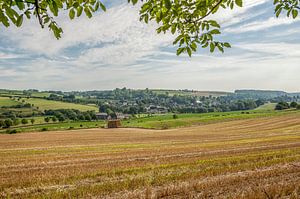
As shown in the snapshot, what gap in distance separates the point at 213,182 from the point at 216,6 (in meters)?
6.09

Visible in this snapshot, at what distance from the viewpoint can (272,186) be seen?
25.4 ft

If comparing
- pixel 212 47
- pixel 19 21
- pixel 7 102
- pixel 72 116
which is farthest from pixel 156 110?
pixel 19 21

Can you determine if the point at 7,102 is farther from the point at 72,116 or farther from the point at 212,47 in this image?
the point at 212,47

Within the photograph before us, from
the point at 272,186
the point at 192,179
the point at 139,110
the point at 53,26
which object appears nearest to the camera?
the point at 53,26

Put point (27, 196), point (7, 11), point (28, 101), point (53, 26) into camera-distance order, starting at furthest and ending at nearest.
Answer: point (28, 101)
point (27, 196)
point (53, 26)
point (7, 11)

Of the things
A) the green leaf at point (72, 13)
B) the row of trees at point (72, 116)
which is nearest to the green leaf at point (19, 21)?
the green leaf at point (72, 13)

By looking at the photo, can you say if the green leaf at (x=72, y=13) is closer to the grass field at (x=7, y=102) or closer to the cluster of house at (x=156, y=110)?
the grass field at (x=7, y=102)

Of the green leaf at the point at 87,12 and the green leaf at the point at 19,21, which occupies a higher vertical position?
the green leaf at the point at 87,12

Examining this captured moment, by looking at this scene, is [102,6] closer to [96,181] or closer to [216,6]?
[216,6]

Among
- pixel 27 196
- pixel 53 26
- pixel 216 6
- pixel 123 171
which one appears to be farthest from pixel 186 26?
pixel 123 171

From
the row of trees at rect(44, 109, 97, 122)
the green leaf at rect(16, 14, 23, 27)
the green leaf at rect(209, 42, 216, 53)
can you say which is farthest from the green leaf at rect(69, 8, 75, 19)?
the row of trees at rect(44, 109, 97, 122)

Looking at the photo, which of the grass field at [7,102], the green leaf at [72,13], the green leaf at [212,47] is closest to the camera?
the green leaf at [72,13]

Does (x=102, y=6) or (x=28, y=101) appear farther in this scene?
(x=28, y=101)

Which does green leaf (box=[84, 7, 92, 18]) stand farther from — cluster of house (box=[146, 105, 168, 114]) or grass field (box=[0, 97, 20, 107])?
cluster of house (box=[146, 105, 168, 114])
